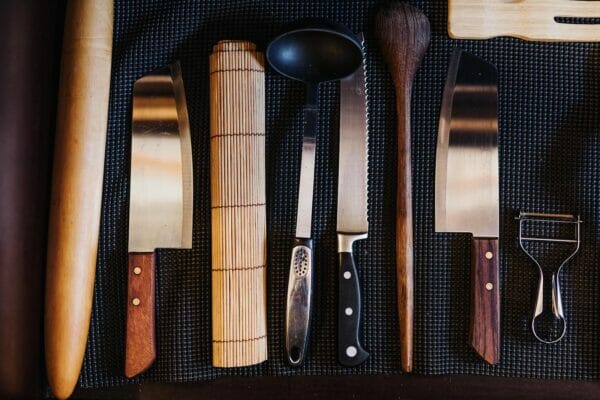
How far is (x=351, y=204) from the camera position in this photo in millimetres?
681

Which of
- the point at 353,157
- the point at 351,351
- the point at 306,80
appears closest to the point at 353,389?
the point at 351,351

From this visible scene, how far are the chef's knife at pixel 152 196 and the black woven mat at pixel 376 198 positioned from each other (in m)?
0.02

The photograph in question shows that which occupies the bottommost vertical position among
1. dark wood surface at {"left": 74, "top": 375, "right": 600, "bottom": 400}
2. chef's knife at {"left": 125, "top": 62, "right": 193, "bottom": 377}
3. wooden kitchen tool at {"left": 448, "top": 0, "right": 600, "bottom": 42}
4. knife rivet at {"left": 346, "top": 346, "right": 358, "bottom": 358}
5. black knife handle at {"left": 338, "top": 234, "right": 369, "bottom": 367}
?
dark wood surface at {"left": 74, "top": 375, "right": 600, "bottom": 400}

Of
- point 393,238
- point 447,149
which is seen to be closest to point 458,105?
point 447,149

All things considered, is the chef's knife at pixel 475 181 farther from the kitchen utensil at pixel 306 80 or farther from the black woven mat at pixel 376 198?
the kitchen utensil at pixel 306 80

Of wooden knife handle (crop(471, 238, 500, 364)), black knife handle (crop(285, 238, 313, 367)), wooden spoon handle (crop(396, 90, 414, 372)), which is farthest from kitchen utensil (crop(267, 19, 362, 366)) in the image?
wooden knife handle (crop(471, 238, 500, 364))

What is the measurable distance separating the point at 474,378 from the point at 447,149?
306 mm

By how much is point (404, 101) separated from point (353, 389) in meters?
0.39

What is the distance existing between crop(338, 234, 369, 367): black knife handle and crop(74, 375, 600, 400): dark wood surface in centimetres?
5

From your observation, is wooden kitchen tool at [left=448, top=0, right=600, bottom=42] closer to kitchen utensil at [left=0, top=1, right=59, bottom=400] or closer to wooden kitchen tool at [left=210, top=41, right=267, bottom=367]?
wooden kitchen tool at [left=210, top=41, right=267, bottom=367]

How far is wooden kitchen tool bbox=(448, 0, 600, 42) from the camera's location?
0.70 m

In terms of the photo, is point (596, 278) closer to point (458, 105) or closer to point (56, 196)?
point (458, 105)

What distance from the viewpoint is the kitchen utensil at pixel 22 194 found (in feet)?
2.08

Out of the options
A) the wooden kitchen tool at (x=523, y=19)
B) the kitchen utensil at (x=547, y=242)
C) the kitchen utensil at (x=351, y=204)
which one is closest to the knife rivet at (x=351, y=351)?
the kitchen utensil at (x=351, y=204)
